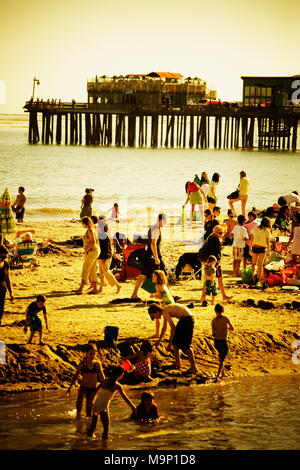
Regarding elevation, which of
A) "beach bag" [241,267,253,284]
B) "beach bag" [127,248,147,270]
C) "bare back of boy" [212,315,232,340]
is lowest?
"beach bag" [241,267,253,284]

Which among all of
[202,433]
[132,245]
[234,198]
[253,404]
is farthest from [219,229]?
[234,198]

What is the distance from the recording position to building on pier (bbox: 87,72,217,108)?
231ft

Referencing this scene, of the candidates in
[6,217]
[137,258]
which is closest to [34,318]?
[137,258]

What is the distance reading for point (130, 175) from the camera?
48656 millimetres

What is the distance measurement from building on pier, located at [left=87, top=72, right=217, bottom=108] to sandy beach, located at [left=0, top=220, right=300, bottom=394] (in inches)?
2300

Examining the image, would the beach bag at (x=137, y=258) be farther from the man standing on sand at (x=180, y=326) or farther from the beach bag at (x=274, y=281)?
the man standing on sand at (x=180, y=326)

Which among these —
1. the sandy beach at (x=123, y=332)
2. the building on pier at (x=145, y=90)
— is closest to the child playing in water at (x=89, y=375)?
the sandy beach at (x=123, y=332)

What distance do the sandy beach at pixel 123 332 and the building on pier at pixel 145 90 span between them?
5841 cm

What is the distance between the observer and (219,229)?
Result: 444 inches

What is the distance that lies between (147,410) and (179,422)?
338 millimetres

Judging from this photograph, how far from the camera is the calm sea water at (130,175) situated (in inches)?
1228

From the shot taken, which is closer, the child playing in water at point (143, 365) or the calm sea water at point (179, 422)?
the calm sea water at point (179, 422)

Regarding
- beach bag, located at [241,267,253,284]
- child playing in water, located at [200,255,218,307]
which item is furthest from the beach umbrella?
child playing in water, located at [200,255,218,307]

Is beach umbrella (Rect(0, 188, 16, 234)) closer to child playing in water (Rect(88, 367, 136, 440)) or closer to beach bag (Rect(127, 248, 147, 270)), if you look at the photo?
beach bag (Rect(127, 248, 147, 270))
